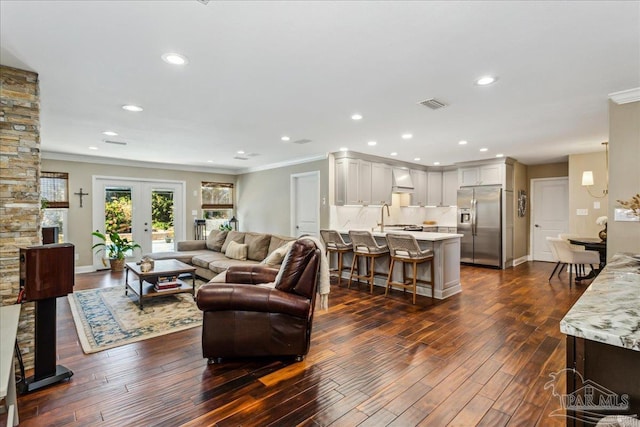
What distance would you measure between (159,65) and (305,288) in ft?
7.05

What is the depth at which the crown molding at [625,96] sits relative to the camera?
9.68 feet

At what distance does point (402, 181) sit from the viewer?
24.3 ft

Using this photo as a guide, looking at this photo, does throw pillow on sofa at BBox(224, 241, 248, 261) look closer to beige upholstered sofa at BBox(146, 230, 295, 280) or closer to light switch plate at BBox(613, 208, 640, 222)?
beige upholstered sofa at BBox(146, 230, 295, 280)

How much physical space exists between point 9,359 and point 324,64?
8.29 ft

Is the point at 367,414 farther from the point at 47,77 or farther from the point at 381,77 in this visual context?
the point at 47,77

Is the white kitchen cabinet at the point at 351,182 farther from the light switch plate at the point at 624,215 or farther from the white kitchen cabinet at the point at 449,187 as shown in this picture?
the light switch plate at the point at 624,215

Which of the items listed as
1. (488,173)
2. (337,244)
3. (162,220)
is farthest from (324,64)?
(162,220)

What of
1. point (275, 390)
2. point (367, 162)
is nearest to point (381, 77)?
point (275, 390)

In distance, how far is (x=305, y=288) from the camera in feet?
8.60

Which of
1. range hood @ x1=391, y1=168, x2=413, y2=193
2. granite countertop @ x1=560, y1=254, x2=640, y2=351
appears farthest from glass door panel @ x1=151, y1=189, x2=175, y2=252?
granite countertop @ x1=560, y1=254, x2=640, y2=351

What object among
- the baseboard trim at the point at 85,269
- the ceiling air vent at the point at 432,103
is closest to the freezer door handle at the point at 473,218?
the ceiling air vent at the point at 432,103

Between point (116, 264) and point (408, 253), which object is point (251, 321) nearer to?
point (408, 253)

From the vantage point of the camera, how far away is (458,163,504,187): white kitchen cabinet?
693 centimetres

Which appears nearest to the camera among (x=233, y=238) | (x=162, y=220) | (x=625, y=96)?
(x=625, y=96)
